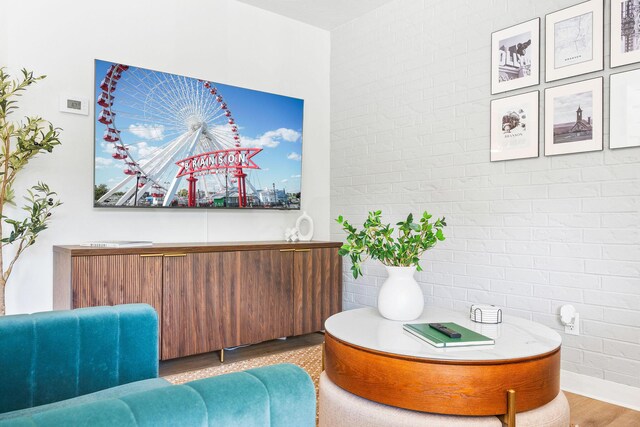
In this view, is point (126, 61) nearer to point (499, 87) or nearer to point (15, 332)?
point (15, 332)

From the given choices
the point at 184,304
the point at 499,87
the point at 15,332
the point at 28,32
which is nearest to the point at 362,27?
the point at 499,87

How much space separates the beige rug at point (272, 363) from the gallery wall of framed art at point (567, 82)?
1776 mm

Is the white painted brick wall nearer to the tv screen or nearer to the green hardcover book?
the tv screen

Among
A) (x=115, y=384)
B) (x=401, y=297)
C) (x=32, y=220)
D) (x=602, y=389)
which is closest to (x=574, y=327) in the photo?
(x=602, y=389)

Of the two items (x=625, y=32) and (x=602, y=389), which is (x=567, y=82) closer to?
(x=625, y=32)

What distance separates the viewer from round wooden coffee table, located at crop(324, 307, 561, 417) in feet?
4.29

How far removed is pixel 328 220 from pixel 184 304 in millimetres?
1754

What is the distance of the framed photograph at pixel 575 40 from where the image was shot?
7.92 ft

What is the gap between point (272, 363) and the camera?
2906 mm

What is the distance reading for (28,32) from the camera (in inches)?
105

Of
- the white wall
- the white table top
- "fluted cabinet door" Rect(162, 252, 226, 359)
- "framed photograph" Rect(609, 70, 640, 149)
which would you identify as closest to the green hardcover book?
the white table top

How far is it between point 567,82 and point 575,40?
23cm

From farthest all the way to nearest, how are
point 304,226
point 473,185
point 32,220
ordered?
point 304,226, point 473,185, point 32,220

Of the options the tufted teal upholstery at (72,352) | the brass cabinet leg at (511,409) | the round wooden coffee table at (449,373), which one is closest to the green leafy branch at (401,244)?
the round wooden coffee table at (449,373)
